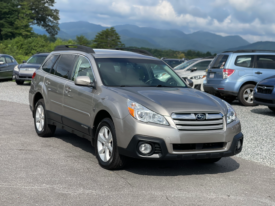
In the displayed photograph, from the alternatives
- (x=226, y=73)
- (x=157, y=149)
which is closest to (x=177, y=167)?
(x=157, y=149)


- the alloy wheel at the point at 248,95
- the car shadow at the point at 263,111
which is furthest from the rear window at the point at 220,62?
the car shadow at the point at 263,111

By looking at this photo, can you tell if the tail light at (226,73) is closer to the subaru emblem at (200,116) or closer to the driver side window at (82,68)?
the driver side window at (82,68)

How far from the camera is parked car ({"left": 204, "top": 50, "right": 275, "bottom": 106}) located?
14.5 metres

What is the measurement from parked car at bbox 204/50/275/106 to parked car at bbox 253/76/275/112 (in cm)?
179

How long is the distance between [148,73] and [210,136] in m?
1.83

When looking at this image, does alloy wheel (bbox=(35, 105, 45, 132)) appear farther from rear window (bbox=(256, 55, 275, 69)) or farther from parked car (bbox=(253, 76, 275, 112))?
rear window (bbox=(256, 55, 275, 69))

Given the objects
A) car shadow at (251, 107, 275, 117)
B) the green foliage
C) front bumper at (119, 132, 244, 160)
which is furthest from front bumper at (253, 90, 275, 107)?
the green foliage

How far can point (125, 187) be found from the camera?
489 centimetres

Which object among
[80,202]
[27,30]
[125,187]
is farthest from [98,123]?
[27,30]

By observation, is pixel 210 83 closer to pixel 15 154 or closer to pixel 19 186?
pixel 15 154

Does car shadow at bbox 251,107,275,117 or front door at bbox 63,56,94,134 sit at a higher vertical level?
front door at bbox 63,56,94,134

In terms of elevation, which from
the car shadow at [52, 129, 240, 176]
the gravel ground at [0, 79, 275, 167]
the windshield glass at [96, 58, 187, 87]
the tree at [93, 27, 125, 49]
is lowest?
the gravel ground at [0, 79, 275, 167]

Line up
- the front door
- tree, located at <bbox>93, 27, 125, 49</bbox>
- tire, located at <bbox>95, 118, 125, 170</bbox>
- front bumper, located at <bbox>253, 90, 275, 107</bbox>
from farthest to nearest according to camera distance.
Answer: tree, located at <bbox>93, 27, 125, 49</bbox> → front bumper, located at <bbox>253, 90, 275, 107</bbox> → the front door → tire, located at <bbox>95, 118, 125, 170</bbox>

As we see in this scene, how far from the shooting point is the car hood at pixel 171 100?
525 centimetres
